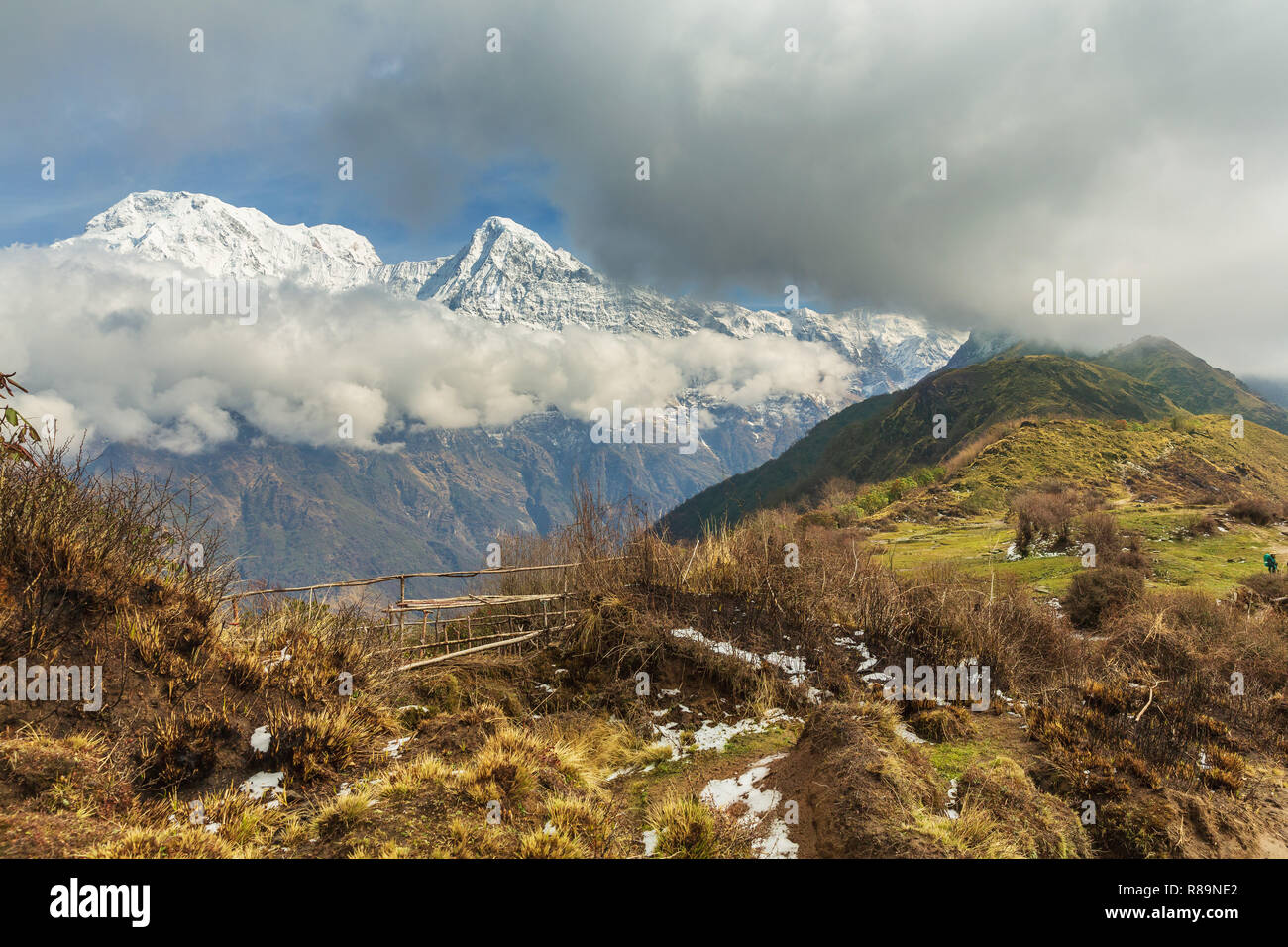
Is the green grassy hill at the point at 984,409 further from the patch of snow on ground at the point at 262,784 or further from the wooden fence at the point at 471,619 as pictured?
the patch of snow on ground at the point at 262,784

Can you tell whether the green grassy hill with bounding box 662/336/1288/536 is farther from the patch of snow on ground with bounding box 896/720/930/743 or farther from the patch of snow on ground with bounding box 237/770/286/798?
the patch of snow on ground with bounding box 237/770/286/798

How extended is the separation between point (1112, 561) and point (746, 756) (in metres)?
18.0

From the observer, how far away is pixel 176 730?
6.36m

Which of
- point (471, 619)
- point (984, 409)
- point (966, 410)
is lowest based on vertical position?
point (471, 619)

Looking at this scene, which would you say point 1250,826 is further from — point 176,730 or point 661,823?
point 176,730

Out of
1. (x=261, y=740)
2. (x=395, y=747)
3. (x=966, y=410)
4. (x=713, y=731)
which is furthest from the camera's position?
(x=966, y=410)

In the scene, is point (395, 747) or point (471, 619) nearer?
point (395, 747)

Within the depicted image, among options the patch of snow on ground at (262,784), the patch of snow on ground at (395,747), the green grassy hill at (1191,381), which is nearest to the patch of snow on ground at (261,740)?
the patch of snow on ground at (262,784)

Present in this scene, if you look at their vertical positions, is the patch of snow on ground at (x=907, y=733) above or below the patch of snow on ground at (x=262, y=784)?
below

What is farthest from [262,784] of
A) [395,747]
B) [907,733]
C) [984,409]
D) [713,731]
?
[984,409]

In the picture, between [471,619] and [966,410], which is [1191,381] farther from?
[471,619]
